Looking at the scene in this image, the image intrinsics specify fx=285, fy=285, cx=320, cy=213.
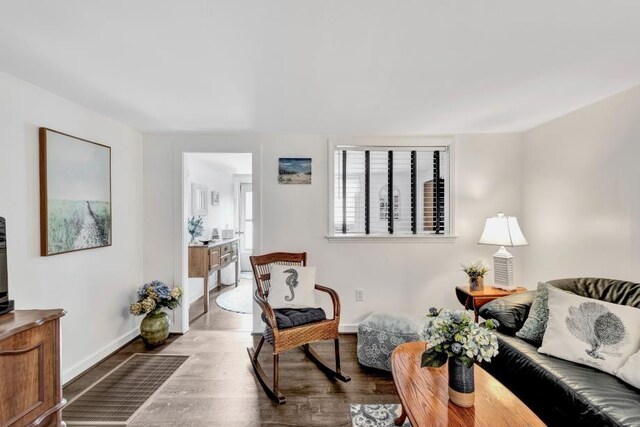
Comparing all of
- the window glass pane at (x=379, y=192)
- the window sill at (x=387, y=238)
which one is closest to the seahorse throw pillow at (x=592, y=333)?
the window sill at (x=387, y=238)

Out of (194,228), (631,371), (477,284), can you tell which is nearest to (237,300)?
(194,228)

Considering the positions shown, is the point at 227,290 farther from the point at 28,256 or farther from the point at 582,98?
the point at 582,98

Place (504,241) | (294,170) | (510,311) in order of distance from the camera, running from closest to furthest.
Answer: (510,311) → (504,241) → (294,170)

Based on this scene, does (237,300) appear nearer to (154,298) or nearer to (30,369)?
(154,298)

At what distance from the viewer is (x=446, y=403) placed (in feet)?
4.56

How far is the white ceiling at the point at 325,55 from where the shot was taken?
1.27 m

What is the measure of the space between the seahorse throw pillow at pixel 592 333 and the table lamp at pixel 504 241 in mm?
810

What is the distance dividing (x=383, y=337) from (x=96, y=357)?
8.48ft

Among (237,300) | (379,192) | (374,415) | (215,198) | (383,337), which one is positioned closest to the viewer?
(374,415)

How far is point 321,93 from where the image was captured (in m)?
2.14

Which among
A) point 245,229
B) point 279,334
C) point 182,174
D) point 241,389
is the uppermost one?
point 182,174

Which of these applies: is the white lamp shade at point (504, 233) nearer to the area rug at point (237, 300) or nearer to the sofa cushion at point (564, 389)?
the sofa cushion at point (564, 389)

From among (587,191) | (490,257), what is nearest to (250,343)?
(490,257)

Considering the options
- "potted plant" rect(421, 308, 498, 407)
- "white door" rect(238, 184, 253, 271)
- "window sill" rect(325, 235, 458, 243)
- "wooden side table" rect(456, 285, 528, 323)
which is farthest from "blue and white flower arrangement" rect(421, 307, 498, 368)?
"white door" rect(238, 184, 253, 271)
